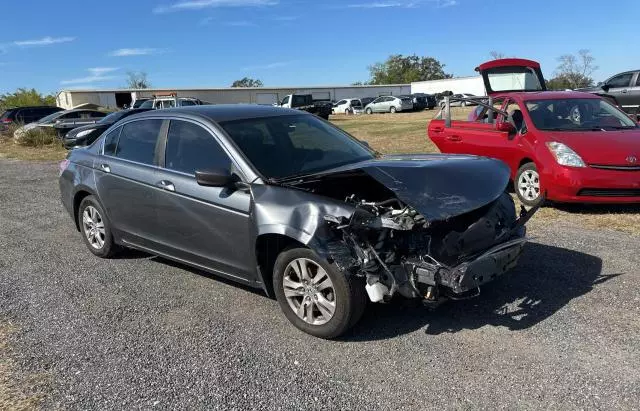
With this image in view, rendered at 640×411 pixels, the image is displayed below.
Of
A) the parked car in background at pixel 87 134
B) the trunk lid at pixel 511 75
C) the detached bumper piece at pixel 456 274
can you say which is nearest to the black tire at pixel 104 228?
the detached bumper piece at pixel 456 274

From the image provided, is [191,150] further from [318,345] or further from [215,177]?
[318,345]

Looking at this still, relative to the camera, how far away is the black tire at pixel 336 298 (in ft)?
12.0

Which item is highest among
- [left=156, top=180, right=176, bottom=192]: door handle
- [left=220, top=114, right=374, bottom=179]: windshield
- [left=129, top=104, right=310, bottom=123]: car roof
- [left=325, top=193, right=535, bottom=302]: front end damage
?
[left=129, top=104, right=310, bottom=123]: car roof

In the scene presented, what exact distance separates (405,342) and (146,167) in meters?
2.92

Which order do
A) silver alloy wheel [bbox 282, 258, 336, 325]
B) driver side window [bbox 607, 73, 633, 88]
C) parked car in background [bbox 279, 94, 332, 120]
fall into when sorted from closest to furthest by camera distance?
silver alloy wheel [bbox 282, 258, 336, 325] → driver side window [bbox 607, 73, 633, 88] → parked car in background [bbox 279, 94, 332, 120]

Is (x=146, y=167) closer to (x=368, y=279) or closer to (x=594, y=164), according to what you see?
(x=368, y=279)

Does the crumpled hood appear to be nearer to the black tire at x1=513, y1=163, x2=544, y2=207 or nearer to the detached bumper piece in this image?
the detached bumper piece

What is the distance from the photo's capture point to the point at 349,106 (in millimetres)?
50594

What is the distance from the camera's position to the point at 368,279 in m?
3.63

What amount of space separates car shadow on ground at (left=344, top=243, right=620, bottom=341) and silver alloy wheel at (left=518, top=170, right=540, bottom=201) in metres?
2.38

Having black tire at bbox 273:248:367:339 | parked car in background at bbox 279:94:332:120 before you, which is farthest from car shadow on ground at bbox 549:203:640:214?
parked car in background at bbox 279:94:332:120

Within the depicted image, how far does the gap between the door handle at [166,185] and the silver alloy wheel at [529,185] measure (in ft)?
16.1

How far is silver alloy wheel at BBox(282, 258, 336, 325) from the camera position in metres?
3.81

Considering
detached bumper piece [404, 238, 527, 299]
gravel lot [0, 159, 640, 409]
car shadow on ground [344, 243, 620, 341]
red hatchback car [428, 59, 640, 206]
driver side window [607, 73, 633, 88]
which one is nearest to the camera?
gravel lot [0, 159, 640, 409]
